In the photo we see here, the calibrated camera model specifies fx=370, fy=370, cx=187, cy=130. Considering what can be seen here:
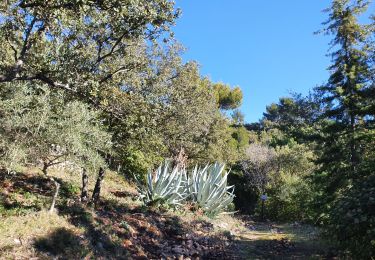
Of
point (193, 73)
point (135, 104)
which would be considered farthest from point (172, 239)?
point (193, 73)

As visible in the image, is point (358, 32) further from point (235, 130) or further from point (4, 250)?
point (235, 130)

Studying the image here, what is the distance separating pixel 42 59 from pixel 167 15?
9.73 ft

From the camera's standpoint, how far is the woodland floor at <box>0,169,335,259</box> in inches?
273

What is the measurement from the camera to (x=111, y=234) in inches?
333

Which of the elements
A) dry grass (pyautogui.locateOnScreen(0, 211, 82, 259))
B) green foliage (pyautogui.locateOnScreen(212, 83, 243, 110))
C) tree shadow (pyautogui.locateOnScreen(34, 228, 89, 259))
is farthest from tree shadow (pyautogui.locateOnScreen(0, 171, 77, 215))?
green foliage (pyautogui.locateOnScreen(212, 83, 243, 110))

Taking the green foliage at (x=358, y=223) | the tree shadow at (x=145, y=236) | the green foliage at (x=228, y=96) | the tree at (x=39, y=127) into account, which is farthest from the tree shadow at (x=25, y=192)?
the green foliage at (x=228, y=96)

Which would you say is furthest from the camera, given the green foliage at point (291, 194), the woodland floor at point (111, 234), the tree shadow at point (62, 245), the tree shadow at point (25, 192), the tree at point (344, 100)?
the green foliage at point (291, 194)

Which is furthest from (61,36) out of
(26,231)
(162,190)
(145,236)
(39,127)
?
(162,190)

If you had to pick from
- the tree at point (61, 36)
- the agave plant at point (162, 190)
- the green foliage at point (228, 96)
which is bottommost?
the agave plant at point (162, 190)

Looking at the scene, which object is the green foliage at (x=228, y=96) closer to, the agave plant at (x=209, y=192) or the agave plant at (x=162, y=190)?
the agave plant at (x=209, y=192)

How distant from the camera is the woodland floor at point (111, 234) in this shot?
22.8 feet

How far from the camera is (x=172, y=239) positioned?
390 inches

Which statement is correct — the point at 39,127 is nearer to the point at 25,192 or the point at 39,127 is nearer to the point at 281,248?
the point at 25,192

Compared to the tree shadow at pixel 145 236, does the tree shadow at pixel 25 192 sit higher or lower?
higher
